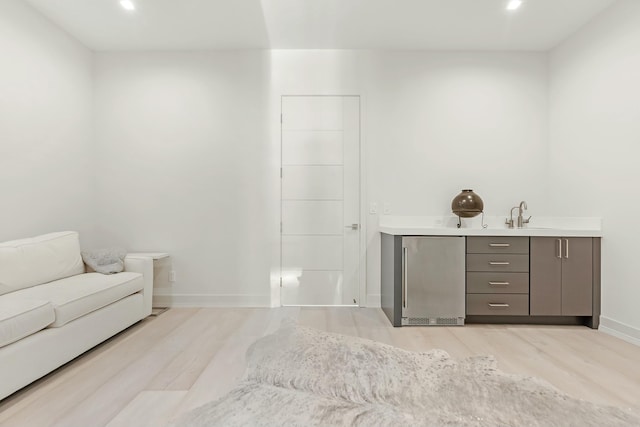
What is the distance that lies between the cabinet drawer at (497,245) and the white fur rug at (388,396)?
1196 mm

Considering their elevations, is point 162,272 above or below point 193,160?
below

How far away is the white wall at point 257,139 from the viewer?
159 inches

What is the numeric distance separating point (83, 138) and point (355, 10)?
123 inches

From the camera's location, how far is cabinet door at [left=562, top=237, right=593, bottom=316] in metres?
3.30

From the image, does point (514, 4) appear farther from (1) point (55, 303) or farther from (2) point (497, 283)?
(1) point (55, 303)

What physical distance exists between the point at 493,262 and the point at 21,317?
3.60 m

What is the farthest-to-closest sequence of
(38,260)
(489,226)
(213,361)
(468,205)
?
(489,226), (468,205), (38,260), (213,361)

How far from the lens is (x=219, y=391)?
6.68 ft

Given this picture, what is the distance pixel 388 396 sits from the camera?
1.91m

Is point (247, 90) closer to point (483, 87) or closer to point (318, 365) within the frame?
point (483, 87)

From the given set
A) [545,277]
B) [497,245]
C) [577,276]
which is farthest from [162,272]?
[577,276]

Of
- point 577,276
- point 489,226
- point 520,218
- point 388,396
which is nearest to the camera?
point 388,396

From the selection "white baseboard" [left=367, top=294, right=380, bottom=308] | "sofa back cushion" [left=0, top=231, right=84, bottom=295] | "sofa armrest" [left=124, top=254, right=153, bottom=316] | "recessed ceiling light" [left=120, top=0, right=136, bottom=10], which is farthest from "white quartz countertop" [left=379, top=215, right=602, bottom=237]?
"recessed ceiling light" [left=120, top=0, right=136, bottom=10]

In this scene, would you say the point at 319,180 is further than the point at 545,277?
Yes
